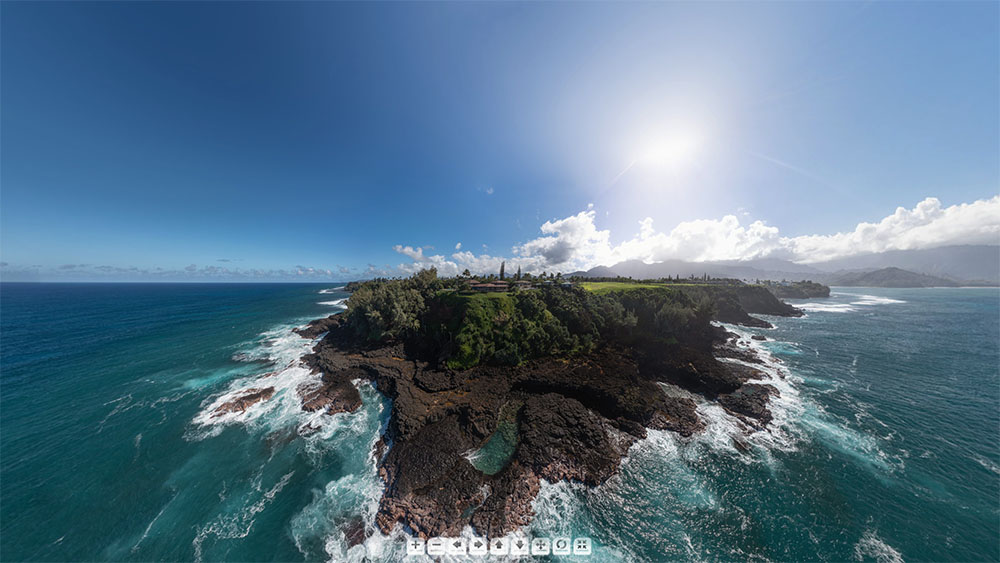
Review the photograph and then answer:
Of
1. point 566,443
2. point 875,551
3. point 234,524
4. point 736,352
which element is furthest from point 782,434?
point 234,524

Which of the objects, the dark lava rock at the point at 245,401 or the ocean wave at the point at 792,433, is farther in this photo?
the dark lava rock at the point at 245,401

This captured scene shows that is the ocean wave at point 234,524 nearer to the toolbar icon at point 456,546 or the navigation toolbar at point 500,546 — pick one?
the navigation toolbar at point 500,546

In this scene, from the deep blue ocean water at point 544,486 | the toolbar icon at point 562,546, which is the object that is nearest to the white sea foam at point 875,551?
the deep blue ocean water at point 544,486

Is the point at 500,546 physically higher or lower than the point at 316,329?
lower

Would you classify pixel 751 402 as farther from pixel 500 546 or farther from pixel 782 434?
pixel 500 546

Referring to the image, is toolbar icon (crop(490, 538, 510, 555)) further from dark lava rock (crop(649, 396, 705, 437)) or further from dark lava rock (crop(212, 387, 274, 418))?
dark lava rock (crop(212, 387, 274, 418))

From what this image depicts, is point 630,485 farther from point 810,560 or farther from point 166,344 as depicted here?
point 166,344
